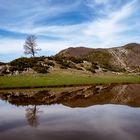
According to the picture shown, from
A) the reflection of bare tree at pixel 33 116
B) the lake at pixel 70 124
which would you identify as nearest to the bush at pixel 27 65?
the lake at pixel 70 124

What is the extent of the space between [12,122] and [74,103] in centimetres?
1050

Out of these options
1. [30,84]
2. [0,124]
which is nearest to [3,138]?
[0,124]

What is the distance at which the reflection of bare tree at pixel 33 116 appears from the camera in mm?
19362

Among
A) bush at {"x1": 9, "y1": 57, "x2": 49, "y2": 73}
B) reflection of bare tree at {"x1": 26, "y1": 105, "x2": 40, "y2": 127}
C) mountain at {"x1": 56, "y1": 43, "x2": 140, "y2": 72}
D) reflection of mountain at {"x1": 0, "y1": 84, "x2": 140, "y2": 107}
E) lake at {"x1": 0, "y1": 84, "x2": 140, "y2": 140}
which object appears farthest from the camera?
mountain at {"x1": 56, "y1": 43, "x2": 140, "y2": 72}

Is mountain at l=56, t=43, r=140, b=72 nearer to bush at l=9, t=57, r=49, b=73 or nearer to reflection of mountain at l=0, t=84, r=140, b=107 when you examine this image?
bush at l=9, t=57, r=49, b=73

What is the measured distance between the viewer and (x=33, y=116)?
882 inches

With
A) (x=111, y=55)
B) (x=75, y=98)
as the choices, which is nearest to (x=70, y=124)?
(x=75, y=98)

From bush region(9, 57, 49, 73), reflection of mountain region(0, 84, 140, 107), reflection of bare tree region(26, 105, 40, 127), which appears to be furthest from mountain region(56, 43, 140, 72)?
reflection of bare tree region(26, 105, 40, 127)

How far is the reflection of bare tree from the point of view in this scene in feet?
63.5

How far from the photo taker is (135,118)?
67.8 ft

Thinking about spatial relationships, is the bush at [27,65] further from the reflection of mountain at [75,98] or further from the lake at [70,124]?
the lake at [70,124]

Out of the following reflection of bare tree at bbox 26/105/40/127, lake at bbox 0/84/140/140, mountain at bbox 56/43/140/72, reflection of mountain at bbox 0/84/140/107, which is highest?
mountain at bbox 56/43/140/72

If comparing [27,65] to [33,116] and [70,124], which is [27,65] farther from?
[70,124]

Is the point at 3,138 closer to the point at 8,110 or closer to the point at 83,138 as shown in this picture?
the point at 83,138
